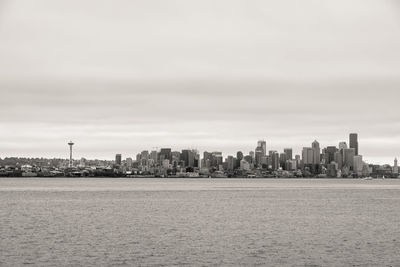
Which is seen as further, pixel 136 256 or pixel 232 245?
pixel 232 245

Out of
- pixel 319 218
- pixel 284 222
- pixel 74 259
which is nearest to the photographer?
pixel 74 259

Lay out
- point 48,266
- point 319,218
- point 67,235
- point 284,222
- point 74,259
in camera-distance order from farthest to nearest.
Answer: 1. point 319,218
2. point 284,222
3. point 67,235
4. point 74,259
5. point 48,266

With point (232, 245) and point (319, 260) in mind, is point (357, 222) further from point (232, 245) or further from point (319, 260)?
point (319, 260)

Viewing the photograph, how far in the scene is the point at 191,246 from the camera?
226ft

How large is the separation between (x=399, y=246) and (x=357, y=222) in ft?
103

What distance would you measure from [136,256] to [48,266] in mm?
8808

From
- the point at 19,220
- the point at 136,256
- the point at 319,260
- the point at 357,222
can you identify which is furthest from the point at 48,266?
the point at 357,222

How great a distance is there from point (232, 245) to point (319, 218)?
135 feet

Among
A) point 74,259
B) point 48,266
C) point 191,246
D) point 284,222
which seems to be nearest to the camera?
point 48,266

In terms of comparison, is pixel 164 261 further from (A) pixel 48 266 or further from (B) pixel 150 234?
(B) pixel 150 234

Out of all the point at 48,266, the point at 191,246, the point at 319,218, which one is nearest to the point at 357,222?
the point at 319,218

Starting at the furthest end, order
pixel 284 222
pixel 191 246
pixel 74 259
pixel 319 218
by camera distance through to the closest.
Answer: pixel 319 218, pixel 284 222, pixel 191 246, pixel 74 259

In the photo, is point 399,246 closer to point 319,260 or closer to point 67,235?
point 319,260

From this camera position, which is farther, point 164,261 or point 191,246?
point 191,246
